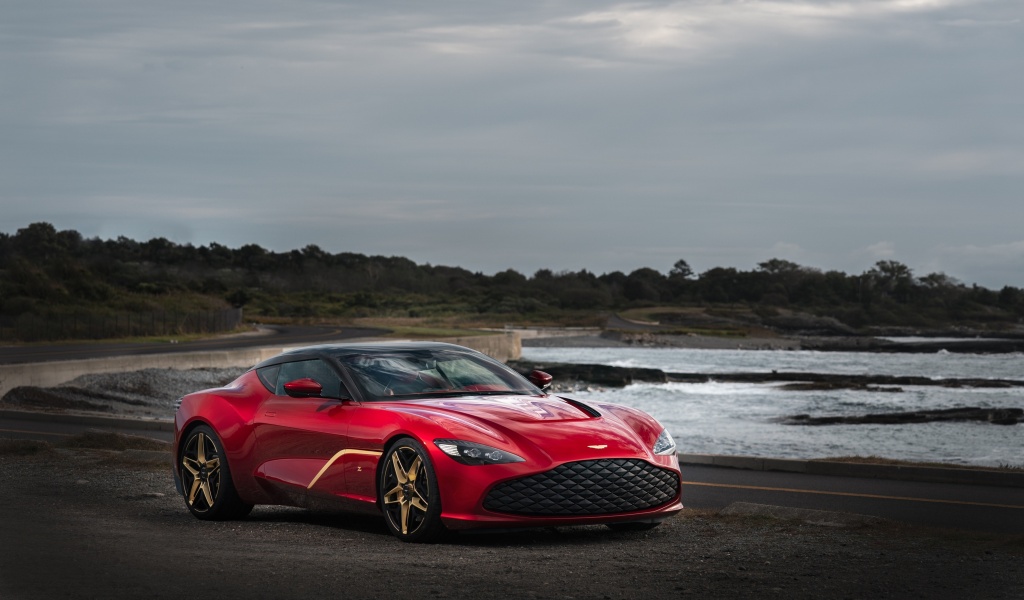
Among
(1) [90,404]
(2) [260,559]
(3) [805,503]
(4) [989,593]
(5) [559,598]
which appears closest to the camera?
(5) [559,598]

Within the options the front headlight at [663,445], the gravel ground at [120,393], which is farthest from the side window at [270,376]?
the gravel ground at [120,393]

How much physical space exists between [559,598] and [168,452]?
33.1ft

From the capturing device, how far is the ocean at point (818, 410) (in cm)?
2891

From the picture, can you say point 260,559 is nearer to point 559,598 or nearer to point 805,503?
point 559,598

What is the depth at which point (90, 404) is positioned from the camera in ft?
102

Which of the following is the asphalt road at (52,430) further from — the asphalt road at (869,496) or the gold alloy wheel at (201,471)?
the asphalt road at (869,496)

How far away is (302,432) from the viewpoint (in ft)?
30.6

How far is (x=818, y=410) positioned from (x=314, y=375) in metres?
38.1

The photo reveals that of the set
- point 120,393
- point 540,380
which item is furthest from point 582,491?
point 120,393

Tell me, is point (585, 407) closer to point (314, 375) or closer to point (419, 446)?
point (419, 446)

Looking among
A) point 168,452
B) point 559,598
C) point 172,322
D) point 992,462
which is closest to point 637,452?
point 559,598

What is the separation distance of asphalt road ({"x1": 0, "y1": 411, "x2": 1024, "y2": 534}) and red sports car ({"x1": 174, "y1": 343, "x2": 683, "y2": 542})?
10.4ft

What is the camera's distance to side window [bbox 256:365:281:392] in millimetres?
9922

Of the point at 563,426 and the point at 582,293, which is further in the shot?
the point at 582,293
